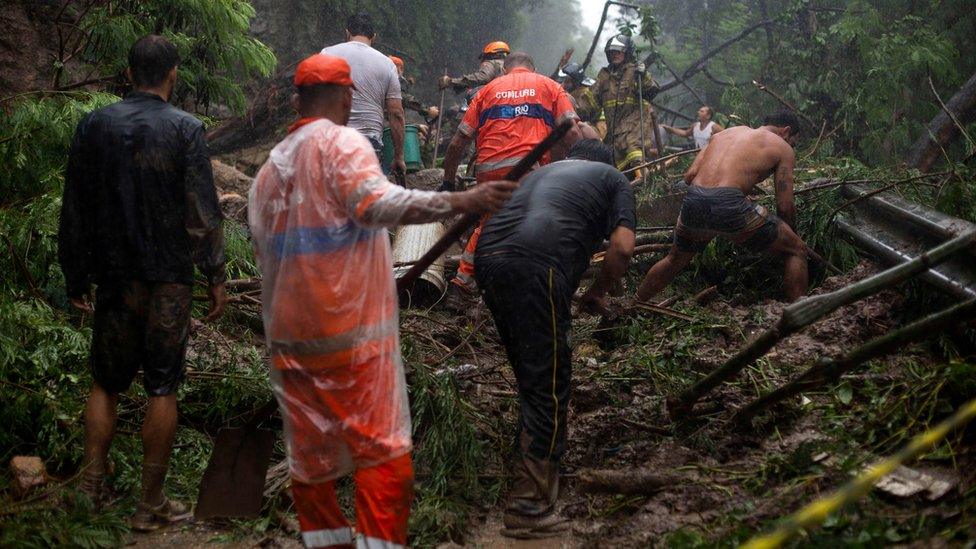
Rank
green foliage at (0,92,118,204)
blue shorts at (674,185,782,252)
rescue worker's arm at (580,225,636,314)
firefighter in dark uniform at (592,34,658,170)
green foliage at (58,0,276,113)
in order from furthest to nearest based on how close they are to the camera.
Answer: firefighter in dark uniform at (592,34,658,170) → blue shorts at (674,185,782,252) → green foliage at (58,0,276,113) → green foliage at (0,92,118,204) → rescue worker's arm at (580,225,636,314)

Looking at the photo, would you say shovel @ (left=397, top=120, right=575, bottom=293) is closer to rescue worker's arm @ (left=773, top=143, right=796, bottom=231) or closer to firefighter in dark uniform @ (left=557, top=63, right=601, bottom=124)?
rescue worker's arm @ (left=773, top=143, right=796, bottom=231)

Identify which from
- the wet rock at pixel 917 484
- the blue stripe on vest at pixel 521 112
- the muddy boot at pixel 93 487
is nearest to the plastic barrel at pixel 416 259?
the blue stripe on vest at pixel 521 112

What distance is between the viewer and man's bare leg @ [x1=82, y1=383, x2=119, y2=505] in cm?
311

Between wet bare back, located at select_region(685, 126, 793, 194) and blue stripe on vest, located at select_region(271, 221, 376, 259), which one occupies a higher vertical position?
blue stripe on vest, located at select_region(271, 221, 376, 259)

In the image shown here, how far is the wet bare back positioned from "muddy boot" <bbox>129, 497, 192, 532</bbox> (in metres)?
3.91

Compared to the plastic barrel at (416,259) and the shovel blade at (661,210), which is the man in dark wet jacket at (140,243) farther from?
the shovel blade at (661,210)

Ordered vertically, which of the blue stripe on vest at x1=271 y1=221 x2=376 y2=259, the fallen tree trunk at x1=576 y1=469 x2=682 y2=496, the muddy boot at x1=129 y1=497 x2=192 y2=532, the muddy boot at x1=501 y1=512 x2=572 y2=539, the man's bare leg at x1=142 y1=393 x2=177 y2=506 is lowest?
the muddy boot at x1=501 y1=512 x2=572 y2=539

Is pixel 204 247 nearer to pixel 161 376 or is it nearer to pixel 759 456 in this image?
pixel 161 376

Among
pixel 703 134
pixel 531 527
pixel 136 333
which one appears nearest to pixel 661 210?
pixel 531 527

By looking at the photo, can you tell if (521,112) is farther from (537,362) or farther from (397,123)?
(537,362)

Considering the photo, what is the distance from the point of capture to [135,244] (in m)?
3.12

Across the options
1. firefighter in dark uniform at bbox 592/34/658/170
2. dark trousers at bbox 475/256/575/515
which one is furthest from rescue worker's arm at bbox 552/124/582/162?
firefighter in dark uniform at bbox 592/34/658/170

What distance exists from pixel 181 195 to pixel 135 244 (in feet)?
0.88

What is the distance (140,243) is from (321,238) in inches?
40.1
